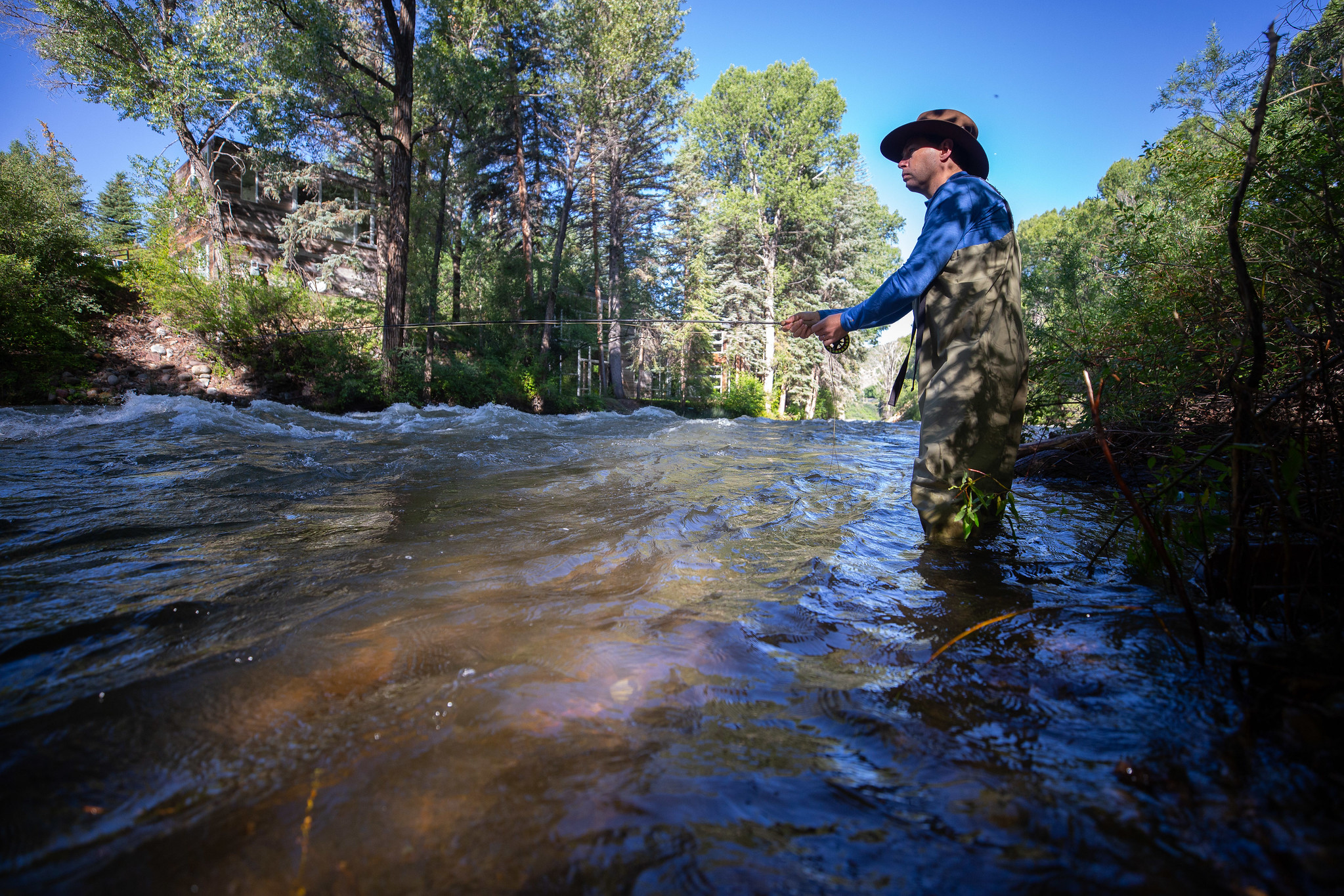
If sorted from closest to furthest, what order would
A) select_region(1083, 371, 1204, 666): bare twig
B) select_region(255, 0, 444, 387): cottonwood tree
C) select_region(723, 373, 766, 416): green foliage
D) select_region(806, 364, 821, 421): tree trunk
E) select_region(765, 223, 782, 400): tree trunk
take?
select_region(1083, 371, 1204, 666): bare twig, select_region(255, 0, 444, 387): cottonwood tree, select_region(723, 373, 766, 416): green foliage, select_region(765, 223, 782, 400): tree trunk, select_region(806, 364, 821, 421): tree trunk

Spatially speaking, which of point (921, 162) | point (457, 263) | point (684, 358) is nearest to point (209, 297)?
point (457, 263)

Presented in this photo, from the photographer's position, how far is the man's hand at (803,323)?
10.9 feet

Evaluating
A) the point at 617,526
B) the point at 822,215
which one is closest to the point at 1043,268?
the point at 822,215

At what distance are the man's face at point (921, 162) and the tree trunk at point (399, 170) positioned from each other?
1155cm

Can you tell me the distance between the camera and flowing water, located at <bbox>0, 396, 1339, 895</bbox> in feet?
3.04

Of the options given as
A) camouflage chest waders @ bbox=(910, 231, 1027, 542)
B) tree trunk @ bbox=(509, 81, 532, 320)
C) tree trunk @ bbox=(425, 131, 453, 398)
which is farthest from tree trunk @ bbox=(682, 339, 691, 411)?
camouflage chest waders @ bbox=(910, 231, 1027, 542)

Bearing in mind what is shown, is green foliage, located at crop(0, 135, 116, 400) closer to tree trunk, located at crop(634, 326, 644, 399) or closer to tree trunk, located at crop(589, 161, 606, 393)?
tree trunk, located at crop(589, 161, 606, 393)

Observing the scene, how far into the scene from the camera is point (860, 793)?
3.74ft

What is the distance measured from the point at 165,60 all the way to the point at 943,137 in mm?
20715

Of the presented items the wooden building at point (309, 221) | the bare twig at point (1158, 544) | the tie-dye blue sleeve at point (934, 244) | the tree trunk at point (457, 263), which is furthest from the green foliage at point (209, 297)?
the bare twig at point (1158, 544)

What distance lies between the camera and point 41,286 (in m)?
11.0

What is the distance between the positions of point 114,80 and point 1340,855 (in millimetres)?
24288

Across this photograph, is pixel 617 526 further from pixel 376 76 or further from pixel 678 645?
pixel 376 76

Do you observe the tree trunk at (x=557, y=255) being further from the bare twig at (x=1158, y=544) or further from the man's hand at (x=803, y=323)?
the bare twig at (x=1158, y=544)
